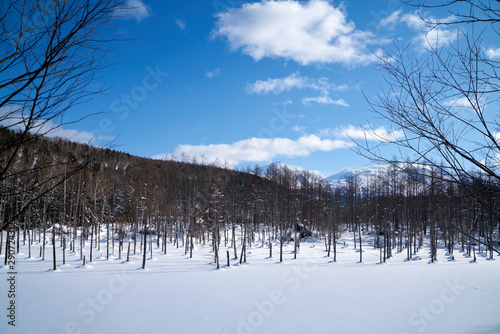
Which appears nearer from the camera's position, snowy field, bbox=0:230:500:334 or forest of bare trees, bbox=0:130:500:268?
snowy field, bbox=0:230:500:334

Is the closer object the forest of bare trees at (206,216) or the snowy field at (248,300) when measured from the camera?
the snowy field at (248,300)

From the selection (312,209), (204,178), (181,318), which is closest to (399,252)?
(312,209)

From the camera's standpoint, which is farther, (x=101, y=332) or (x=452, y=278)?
(x=452, y=278)

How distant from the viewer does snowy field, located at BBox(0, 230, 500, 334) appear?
7168mm

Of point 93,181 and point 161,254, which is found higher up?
point 93,181

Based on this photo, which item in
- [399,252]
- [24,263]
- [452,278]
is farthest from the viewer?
[399,252]

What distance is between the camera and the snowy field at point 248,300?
7.17m

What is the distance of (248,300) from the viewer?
965 centimetres

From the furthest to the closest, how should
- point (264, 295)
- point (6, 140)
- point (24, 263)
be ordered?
1. point (24, 263)
2. point (264, 295)
3. point (6, 140)

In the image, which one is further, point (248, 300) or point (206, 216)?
point (206, 216)

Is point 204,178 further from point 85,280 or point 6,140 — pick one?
point 6,140

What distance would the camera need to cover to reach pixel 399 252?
27.4m

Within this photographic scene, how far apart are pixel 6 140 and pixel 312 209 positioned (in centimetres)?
4619

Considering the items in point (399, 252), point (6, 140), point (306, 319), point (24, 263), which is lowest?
point (399, 252)
